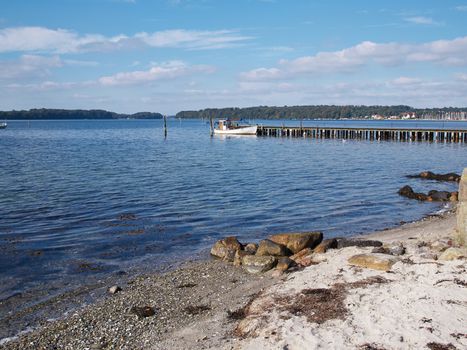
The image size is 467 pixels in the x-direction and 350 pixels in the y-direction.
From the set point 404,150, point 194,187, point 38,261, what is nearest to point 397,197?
point 194,187

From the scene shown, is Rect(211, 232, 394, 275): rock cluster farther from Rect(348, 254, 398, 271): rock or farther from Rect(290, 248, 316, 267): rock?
Rect(348, 254, 398, 271): rock

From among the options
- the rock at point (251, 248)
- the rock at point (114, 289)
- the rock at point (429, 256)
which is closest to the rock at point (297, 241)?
the rock at point (251, 248)

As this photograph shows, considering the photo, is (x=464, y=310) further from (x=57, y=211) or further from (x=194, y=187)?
(x=194, y=187)

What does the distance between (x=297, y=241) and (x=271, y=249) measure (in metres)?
1.03

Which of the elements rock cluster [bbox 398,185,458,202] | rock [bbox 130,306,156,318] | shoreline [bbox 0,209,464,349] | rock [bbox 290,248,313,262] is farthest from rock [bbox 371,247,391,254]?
rock cluster [bbox 398,185,458,202]

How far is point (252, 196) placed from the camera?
86.3 feet

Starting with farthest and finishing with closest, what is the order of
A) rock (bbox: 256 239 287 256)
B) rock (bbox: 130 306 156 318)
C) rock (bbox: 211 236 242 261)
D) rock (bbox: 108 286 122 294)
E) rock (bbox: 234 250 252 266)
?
rock (bbox: 211 236 242 261) < rock (bbox: 256 239 287 256) < rock (bbox: 234 250 252 266) < rock (bbox: 108 286 122 294) < rock (bbox: 130 306 156 318)

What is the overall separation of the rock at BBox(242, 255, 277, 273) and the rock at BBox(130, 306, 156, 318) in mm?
3618

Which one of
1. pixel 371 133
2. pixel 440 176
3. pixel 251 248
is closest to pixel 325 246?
pixel 251 248

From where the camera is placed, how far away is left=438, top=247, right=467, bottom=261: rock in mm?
11938

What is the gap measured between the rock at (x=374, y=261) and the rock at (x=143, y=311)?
206 inches

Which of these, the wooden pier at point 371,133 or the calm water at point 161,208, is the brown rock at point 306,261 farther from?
the wooden pier at point 371,133

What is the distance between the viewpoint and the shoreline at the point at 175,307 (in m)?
9.24

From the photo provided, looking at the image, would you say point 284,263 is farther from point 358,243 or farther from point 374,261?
point 358,243
